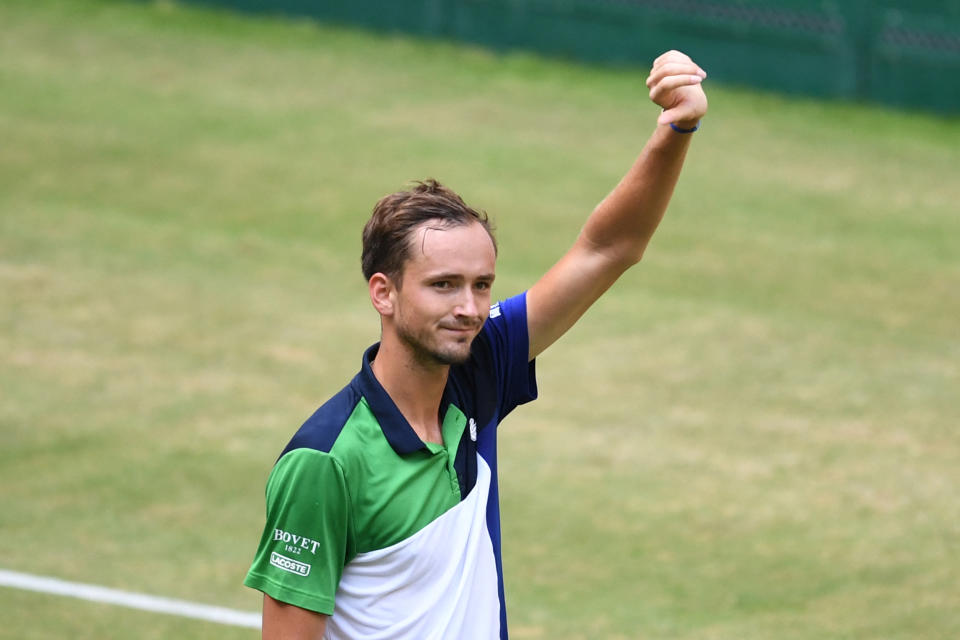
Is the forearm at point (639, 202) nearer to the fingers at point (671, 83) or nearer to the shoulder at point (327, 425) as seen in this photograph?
the fingers at point (671, 83)

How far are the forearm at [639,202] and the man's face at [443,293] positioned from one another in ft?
1.78

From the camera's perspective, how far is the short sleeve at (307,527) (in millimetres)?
3914

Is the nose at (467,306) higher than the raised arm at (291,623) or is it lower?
higher

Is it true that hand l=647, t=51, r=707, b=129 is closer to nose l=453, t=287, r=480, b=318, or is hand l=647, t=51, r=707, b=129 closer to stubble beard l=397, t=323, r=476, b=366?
nose l=453, t=287, r=480, b=318

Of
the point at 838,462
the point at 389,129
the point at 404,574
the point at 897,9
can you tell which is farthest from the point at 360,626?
the point at 897,9

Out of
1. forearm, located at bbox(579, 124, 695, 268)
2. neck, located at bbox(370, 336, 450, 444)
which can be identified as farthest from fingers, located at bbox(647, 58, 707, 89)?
neck, located at bbox(370, 336, 450, 444)

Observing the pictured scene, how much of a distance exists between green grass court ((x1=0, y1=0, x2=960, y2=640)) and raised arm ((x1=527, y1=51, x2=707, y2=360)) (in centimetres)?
370

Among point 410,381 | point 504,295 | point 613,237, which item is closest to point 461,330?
point 410,381

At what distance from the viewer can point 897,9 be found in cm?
1797

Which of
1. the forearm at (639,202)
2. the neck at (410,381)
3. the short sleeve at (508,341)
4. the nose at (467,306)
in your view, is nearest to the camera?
the nose at (467,306)

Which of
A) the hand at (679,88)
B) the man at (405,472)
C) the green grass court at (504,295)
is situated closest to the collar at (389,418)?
the man at (405,472)

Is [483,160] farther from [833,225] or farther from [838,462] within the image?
[838,462]

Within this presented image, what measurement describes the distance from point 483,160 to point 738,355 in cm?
538

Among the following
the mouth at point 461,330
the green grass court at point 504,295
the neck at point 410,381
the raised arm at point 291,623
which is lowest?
the raised arm at point 291,623
